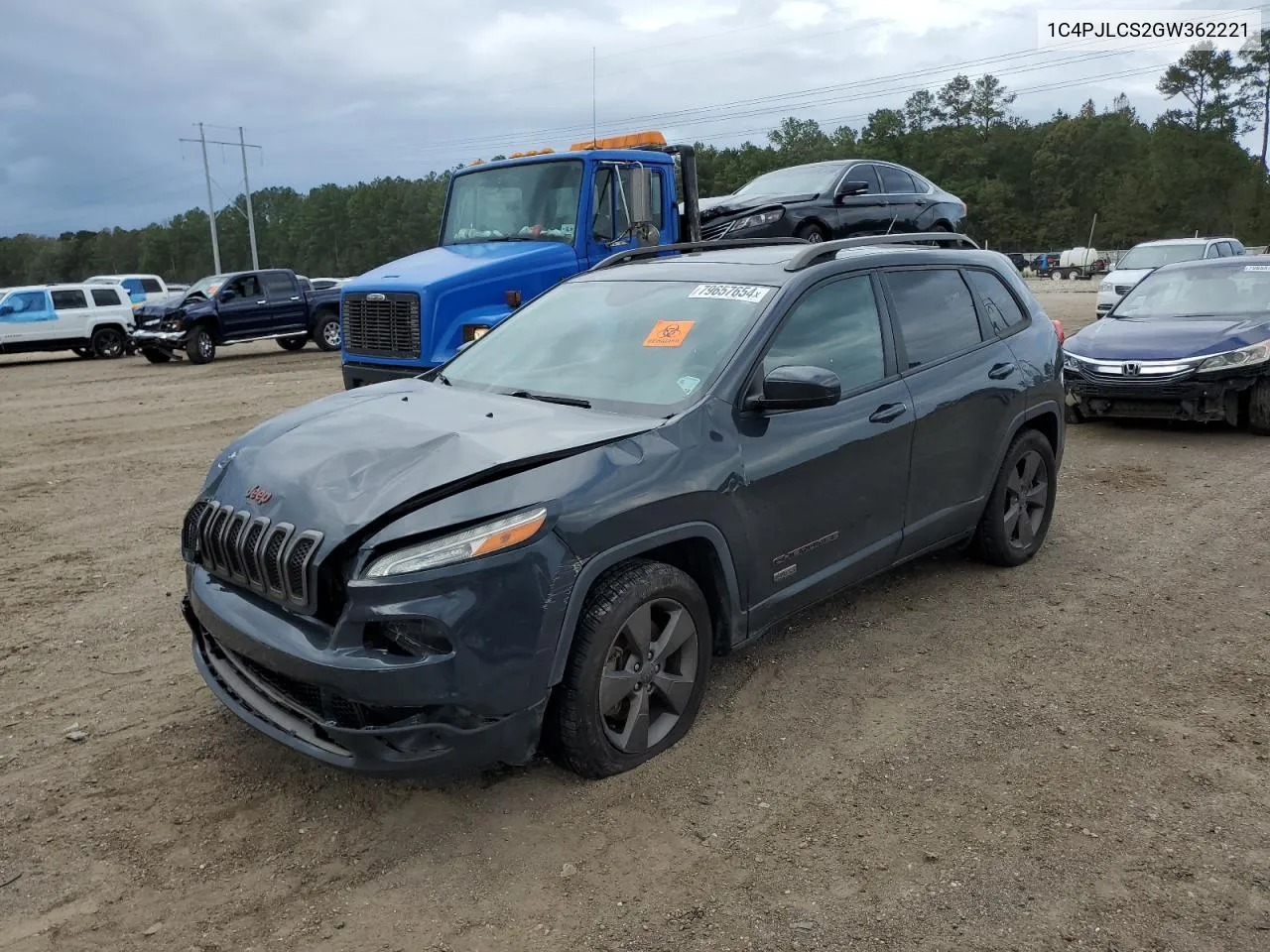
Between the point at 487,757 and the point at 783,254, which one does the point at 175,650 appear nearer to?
the point at 487,757

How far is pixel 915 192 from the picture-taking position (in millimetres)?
13078

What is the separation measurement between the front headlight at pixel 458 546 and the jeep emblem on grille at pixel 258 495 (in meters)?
0.58

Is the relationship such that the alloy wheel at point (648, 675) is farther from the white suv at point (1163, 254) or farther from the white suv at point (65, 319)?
the white suv at point (65, 319)

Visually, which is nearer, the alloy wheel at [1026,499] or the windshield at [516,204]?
the alloy wheel at [1026,499]

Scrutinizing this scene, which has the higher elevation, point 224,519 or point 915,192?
point 915,192

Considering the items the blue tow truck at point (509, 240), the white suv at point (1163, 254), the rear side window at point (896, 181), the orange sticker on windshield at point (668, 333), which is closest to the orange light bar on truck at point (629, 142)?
the blue tow truck at point (509, 240)

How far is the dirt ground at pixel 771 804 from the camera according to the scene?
108 inches

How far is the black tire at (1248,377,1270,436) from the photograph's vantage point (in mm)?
8750

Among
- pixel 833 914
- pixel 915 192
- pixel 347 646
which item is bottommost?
pixel 833 914

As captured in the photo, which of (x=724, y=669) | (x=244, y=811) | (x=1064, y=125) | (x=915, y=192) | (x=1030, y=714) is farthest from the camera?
(x=1064, y=125)

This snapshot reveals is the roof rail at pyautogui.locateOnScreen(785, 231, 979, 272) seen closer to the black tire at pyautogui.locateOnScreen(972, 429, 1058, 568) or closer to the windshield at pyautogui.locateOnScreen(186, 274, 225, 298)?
the black tire at pyautogui.locateOnScreen(972, 429, 1058, 568)

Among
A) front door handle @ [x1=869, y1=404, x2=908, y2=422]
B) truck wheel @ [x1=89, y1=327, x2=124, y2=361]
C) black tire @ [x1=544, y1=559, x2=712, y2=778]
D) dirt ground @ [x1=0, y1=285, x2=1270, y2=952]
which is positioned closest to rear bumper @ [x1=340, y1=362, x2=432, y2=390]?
dirt ground @ [x1=0, y1=285, x2=1270, y2=952]

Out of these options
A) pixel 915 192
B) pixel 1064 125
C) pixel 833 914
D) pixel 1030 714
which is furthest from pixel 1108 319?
pixel 1064 125

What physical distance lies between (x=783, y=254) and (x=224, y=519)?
8.48 ft
